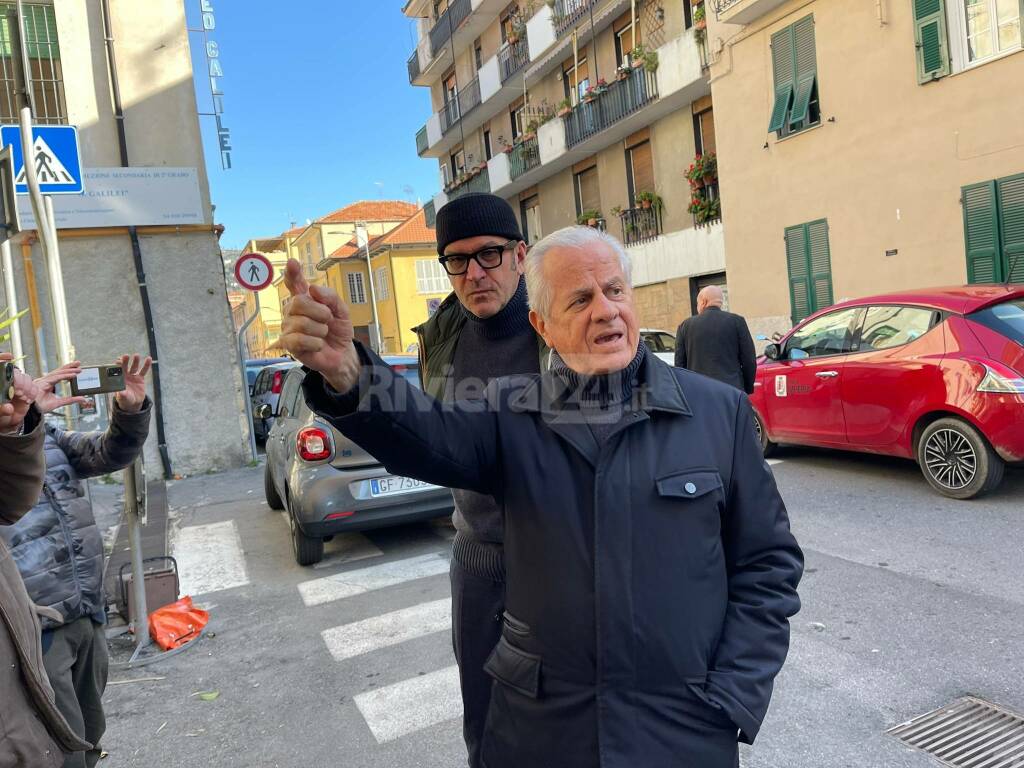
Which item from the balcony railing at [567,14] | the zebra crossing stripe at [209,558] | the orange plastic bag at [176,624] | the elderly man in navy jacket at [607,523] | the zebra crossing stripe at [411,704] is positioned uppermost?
the balcony railing at [567,14]

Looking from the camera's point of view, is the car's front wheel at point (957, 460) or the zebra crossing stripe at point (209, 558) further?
the car's front wheel at point (957, 460)

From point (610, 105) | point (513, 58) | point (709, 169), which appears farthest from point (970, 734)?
point (513, 58)

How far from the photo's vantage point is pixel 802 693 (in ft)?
10.7

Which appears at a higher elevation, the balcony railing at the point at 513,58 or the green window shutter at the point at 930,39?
the balcony railing at the point at 513,58

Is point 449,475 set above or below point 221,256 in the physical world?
below

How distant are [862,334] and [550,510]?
6297 mm

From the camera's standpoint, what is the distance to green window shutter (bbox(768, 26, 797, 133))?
45.3ft

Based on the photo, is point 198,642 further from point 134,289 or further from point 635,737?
point 134,289

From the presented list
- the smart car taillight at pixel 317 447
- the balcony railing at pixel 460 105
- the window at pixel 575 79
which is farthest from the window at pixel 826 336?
the balcony railing at pixel 460 105

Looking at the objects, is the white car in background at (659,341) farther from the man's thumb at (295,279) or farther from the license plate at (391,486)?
the man's thumb at (295,279)

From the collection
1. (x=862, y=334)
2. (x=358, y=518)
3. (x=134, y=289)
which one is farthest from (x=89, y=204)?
(x=862, y=334)

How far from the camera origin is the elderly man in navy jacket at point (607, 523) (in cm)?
154

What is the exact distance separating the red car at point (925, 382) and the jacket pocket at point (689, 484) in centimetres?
513

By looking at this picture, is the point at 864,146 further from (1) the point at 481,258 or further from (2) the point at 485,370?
(2) the point at 485,370
